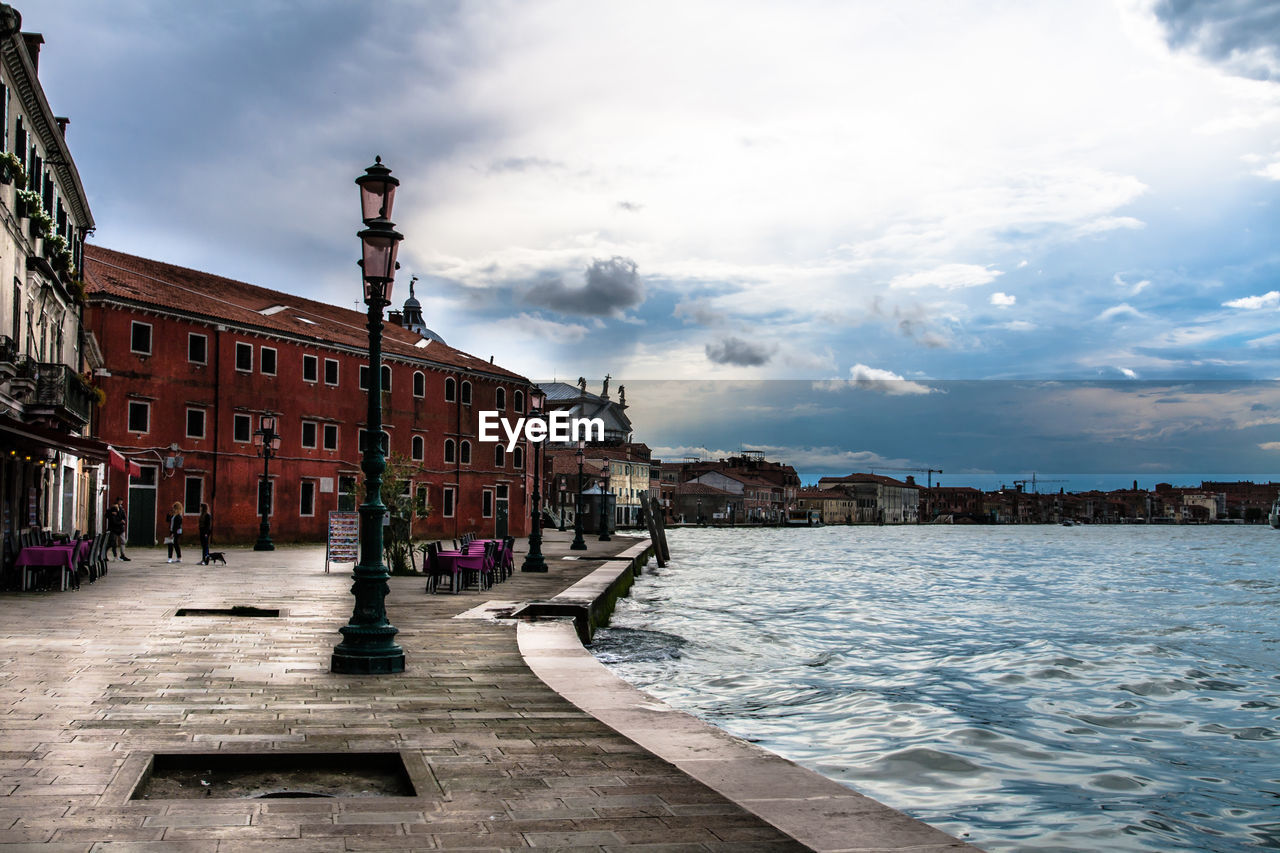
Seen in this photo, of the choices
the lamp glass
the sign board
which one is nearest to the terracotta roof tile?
the sign board

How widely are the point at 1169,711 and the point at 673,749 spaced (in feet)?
28.8

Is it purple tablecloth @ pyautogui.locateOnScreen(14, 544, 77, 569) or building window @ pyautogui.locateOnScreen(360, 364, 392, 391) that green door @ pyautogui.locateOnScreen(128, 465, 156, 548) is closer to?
building window @ pyautogui.locateOnScreen(360, 364, 392, 391)

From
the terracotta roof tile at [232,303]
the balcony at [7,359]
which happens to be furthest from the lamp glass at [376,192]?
the terracotta roof tile at [232,303]

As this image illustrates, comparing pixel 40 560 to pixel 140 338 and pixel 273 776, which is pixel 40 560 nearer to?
pixel 273 776

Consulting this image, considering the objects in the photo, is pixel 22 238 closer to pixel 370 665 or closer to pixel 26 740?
pixel 370 665

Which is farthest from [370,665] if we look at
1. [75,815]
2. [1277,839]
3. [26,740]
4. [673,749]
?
[1277,839]

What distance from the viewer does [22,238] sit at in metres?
22.4

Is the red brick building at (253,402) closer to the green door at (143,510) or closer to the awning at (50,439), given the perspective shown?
the green door at (143,510)

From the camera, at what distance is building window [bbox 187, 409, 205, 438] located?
40.2 meters

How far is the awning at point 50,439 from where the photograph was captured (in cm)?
1555

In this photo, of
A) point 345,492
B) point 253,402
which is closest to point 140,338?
point 253,402

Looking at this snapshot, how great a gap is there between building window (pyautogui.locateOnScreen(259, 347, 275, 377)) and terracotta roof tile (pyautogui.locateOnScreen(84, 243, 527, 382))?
31.2 inches

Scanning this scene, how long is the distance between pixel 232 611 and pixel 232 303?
33851 mm

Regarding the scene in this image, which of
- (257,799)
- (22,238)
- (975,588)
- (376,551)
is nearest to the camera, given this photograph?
(257,799)
